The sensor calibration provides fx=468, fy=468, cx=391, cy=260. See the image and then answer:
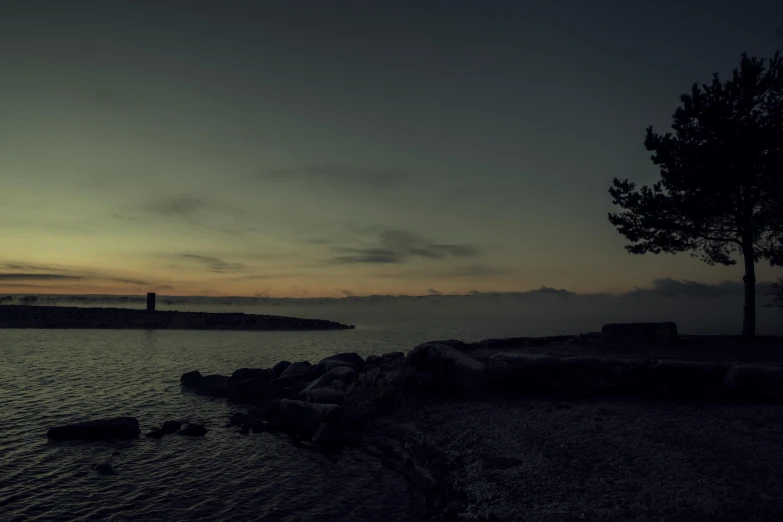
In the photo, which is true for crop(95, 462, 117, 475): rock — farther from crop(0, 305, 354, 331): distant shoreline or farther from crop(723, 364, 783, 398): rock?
crop(0, 305, 354, 331): distant shoreline

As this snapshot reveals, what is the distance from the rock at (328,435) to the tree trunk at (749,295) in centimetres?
2466

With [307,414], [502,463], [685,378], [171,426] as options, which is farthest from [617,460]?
[171,426]

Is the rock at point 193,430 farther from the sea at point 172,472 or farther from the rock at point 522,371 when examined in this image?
the rock at point 522,371

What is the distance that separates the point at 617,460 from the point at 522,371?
28.0 feet

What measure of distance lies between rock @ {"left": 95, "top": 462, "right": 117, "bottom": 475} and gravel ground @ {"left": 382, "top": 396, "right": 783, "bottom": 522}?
10.4 m

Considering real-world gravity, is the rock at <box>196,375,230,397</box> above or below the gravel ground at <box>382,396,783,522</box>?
below

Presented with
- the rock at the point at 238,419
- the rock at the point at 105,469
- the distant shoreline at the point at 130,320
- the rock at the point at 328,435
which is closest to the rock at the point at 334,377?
the rock at the point at 238,419

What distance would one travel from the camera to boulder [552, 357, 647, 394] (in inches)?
743

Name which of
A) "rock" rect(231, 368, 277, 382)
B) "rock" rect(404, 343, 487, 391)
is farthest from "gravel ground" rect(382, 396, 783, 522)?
"rock" rect(231, 368, 277, 382)

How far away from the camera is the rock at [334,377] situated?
2616 centimetres

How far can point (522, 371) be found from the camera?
69.3 ft

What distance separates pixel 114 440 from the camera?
59.5 ft

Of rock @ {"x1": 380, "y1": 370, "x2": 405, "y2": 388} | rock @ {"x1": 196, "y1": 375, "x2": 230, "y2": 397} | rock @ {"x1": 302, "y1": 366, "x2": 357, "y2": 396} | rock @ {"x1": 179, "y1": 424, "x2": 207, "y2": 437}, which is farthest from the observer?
rock @ {"x1": 196, "y1": 375, "x2": 230, "y2": 397}

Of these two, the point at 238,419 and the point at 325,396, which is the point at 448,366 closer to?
the point at 325,396
